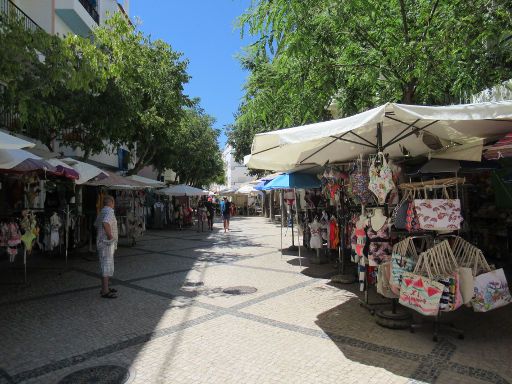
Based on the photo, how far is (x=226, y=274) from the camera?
31.0ft

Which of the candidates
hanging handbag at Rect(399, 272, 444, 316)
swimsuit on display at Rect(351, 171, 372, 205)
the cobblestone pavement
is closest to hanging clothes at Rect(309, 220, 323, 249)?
the cobblestone pavement

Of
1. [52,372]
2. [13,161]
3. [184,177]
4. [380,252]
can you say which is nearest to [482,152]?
[380,252]

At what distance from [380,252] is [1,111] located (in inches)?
356

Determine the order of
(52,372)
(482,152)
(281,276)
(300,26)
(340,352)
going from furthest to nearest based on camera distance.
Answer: (281,276) → (300,26) → (482,152) → (340,352) → (52,372)

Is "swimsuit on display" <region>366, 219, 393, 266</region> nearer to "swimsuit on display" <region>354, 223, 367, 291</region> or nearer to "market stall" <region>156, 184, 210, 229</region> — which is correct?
"swimsuit on display" <region>354, 223, 367, 291</region>

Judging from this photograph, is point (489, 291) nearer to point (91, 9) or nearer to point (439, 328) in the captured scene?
point (439, 328)

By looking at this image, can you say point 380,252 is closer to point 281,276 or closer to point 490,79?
point 281,276

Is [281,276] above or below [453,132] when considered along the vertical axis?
below

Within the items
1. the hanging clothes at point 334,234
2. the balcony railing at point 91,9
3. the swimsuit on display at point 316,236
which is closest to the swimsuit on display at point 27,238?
the swimsuit on display at point 316,236

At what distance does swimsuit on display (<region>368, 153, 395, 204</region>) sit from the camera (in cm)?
527

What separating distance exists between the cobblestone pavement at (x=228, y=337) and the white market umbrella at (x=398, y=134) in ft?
8.34

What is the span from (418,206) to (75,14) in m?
17.1

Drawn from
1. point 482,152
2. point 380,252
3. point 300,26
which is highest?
point 300,26

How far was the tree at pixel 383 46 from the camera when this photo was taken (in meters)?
6.86
